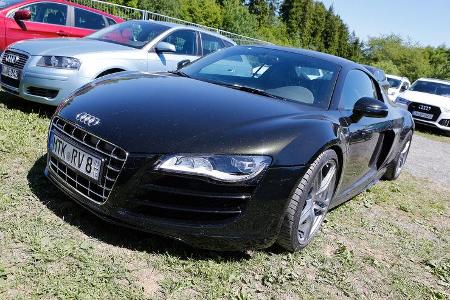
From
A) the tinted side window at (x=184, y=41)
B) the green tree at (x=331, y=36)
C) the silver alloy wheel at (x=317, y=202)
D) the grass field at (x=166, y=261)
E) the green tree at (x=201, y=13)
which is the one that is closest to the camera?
the grass field at (x=166, y=261)

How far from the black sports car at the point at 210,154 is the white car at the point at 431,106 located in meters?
9.47

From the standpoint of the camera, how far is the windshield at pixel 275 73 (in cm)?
336

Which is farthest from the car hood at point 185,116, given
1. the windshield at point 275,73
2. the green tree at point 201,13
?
the green tree at point 201,13

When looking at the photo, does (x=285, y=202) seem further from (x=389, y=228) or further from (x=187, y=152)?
(x=389, y=228)

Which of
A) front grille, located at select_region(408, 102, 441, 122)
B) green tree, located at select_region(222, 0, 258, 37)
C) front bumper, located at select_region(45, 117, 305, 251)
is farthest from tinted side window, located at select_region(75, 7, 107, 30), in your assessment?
green tree, located at select_region(222, 0, 258, 37)

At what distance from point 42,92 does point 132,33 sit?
1.65 m

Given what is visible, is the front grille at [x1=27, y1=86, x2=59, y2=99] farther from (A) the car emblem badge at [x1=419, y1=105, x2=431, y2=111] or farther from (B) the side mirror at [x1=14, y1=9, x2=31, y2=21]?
(A) the car emblem badge at [x1=419, y1=105, x2=431, y2=111]

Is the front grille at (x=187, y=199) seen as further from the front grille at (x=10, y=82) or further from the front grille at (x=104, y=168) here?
the front grille at (x=10, y=82)

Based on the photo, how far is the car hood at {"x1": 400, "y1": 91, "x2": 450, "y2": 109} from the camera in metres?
12.3

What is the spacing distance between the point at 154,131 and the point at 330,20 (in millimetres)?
75671

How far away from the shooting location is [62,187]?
107 inches

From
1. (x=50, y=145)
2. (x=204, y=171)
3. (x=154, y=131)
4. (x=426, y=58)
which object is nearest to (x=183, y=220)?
(x=204, y=171)

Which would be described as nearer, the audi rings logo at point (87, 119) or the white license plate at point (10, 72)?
the audi rings logo at point (87, 119)

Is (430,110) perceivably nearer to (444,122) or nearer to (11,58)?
(444,122)
